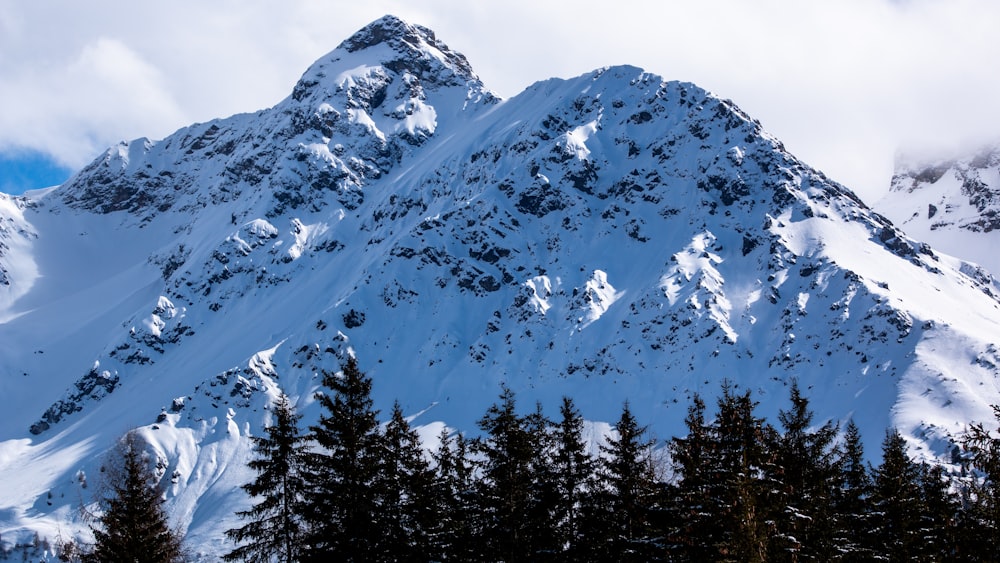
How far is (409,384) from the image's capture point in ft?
641

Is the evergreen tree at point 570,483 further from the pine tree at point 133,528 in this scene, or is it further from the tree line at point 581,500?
the pine tree at point 133,528

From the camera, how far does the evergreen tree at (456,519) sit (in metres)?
33.0

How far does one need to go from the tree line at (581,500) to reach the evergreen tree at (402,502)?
0.07m

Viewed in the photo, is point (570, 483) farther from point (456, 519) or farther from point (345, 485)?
point (345, 485)

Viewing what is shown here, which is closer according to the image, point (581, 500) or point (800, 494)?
point (800, 494)

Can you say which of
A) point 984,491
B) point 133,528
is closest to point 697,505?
point 984,491

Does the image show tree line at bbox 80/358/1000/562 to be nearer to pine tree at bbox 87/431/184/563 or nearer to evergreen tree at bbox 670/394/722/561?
evergreen tree at bbox 670/394/722/561

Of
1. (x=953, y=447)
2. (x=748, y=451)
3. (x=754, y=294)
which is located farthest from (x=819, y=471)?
(x=754, y=294)

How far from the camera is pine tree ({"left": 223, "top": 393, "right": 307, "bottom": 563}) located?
2953 centimetres

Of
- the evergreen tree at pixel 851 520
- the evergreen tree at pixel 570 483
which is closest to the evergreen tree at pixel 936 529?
the evergreen tree at pixel 851 520

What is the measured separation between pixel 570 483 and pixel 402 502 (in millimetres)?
7705

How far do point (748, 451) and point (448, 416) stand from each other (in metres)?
157

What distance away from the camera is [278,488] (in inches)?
1212

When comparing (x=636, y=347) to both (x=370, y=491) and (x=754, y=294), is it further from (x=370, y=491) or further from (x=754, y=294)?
(x=370, y=491)
